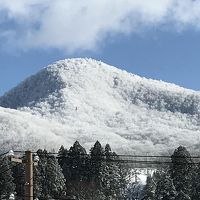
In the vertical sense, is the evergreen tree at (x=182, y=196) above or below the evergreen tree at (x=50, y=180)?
below

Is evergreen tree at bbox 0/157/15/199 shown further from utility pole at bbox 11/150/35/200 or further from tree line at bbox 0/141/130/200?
utility pole at bbox 11/150/35/200

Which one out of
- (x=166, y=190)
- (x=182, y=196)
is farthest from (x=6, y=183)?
(x=182, y=196)

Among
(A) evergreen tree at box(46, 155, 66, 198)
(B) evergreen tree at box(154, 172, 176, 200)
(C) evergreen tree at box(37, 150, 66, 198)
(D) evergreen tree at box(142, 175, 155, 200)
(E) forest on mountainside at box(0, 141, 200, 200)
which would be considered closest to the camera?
(B) evergreen tree at box(154, 172, 176, 200)

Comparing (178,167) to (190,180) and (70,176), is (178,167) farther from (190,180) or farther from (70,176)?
(70,176)

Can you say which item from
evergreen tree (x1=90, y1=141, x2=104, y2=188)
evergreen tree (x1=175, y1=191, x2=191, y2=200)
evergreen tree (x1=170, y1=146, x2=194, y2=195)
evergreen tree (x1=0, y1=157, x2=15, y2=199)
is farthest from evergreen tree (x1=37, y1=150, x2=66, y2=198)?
evergreen tree (x1=175, y1=191, x2=191, y2=200)

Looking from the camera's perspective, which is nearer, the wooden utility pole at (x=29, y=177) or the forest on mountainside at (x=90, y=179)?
the wooden utility pole at (x=29, y=177)

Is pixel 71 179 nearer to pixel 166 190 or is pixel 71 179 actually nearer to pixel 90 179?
pixel 90 179

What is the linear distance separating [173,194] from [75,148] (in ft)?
109

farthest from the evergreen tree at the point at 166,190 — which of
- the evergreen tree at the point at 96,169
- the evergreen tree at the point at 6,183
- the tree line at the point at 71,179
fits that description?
the evergreen tree at the point at 6,183

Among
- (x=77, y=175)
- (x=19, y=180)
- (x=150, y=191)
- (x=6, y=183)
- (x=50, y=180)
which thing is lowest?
(x=150, y=191)

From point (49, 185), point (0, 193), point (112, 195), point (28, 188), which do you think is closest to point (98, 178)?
point (112, 195)

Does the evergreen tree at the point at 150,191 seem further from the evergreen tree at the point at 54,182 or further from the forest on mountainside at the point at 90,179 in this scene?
the evergreen tree at the point at 54,182

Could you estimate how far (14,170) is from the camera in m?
98.1

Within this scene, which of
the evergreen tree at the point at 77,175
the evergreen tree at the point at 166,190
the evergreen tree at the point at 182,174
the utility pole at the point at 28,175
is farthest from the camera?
the evergreen tree at the point at 77,175
